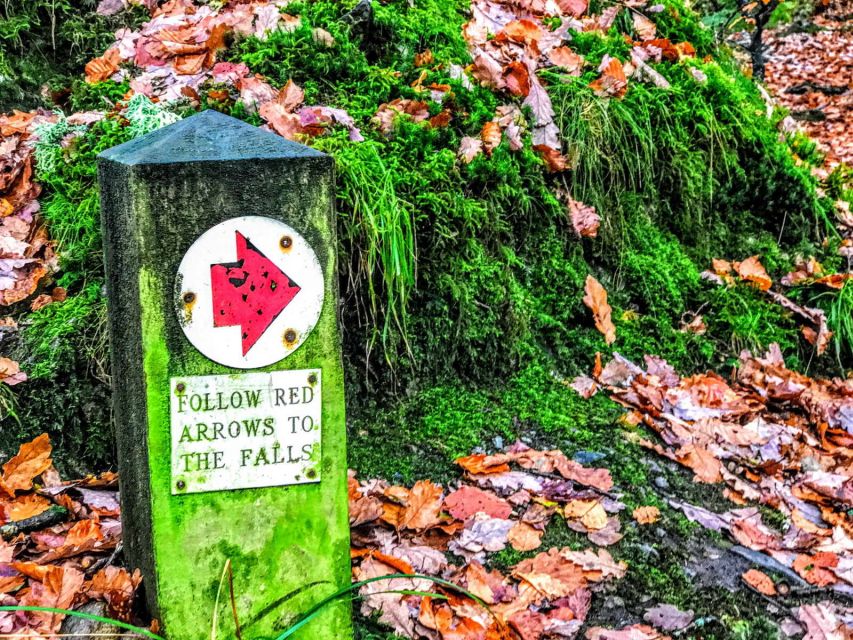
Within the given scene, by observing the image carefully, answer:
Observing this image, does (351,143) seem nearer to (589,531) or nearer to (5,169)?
(5,169)

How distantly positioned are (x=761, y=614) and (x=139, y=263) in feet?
7.05

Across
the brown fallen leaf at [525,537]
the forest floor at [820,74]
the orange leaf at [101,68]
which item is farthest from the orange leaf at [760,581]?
the forest floor at [820,74]

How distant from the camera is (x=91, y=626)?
2.06 meters

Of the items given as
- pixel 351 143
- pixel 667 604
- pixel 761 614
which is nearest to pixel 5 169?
pixel 351 143

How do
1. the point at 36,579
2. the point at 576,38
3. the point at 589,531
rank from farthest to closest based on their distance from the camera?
the point at 576,38 < the point at 589,531 < the point at 36,579

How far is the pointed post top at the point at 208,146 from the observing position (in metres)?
1.79

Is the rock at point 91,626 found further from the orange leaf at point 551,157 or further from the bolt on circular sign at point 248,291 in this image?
the orange leaf at point 551,157

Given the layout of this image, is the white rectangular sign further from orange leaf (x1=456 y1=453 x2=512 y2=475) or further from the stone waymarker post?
orange leaf (x1=456 y1=453 x2=512 y2=475)

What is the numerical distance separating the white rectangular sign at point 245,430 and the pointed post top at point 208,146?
0.51m

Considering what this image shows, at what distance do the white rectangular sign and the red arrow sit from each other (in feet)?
0.38

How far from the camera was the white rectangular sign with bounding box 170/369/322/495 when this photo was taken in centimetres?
185

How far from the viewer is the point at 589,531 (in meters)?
2.78

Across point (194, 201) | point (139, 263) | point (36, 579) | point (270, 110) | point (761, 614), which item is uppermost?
point (270, 110)

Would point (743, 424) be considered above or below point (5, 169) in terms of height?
below
